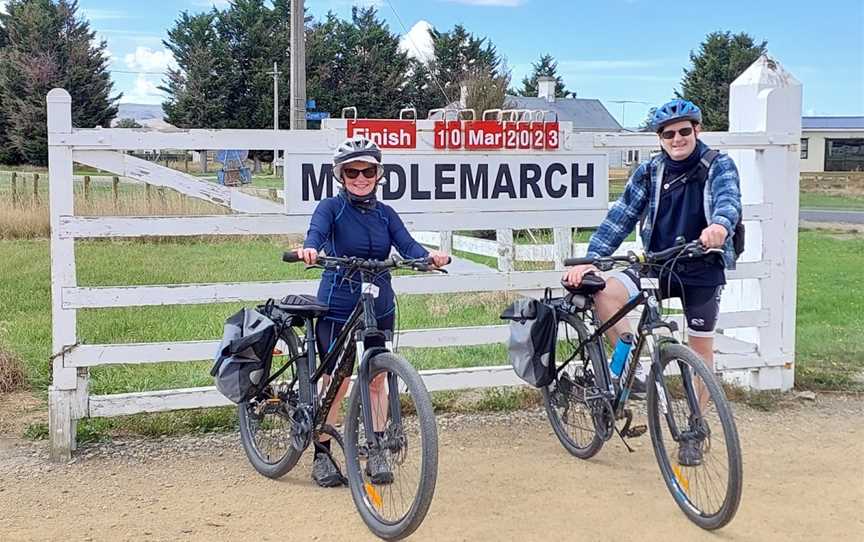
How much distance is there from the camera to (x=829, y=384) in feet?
21.5

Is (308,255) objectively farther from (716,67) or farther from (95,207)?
(716,67)

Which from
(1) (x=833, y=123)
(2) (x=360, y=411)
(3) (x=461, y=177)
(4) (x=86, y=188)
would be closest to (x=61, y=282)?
(2) (x=360, y=411)

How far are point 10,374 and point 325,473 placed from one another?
2.80 m

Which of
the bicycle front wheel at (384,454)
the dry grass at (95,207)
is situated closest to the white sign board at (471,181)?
the bicycle front wheel at (384,454)

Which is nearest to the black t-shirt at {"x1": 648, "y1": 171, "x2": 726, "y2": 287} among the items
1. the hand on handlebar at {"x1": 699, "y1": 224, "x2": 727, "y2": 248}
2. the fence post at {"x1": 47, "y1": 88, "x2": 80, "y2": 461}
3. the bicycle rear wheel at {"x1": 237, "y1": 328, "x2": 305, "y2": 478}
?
the hand on handlebar at {"x1": 699, "y1": 224, "x2": 727, "y2": 248}

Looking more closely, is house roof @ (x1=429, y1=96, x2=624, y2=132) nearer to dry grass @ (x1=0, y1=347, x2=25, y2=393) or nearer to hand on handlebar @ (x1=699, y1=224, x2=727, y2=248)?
dry grass @ (x1=0, y1=347, x2=25, y2=393)

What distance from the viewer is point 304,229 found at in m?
5.32

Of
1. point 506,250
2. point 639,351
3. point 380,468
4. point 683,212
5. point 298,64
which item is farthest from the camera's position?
point 298,64

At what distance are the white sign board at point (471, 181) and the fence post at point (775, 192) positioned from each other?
3.77ft

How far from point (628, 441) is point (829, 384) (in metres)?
2.09

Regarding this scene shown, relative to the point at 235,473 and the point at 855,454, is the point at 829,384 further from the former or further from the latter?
the point at 235,473

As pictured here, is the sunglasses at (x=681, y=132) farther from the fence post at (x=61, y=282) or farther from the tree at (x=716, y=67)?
the tree at (x=716, y=67)

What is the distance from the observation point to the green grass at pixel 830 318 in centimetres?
679

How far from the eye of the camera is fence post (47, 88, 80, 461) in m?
4.88
